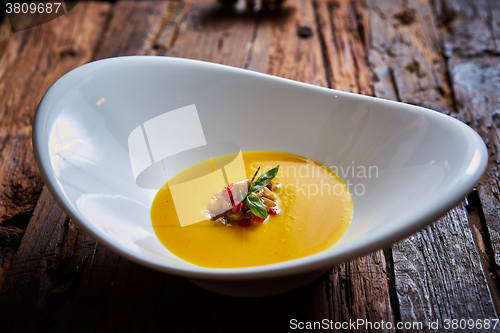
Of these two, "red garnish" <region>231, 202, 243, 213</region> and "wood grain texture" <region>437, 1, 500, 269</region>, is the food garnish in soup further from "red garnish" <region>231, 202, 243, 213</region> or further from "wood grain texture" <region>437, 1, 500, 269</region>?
"wood grain texture" <region>437, 1, 500, 269</region>

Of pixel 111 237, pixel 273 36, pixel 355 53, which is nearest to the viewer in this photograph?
pixel 111 237

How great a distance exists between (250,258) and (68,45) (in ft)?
4.51

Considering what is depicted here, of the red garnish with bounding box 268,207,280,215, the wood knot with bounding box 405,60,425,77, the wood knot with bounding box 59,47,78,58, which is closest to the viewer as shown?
the red garnish with bounding box 268,207,280,215

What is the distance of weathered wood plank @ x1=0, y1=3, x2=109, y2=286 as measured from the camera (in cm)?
114

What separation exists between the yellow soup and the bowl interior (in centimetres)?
3

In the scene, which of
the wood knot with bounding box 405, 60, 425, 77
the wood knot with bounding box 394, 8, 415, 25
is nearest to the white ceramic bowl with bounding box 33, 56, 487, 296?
the wood knot with bounding box 405, 60, 425, 77

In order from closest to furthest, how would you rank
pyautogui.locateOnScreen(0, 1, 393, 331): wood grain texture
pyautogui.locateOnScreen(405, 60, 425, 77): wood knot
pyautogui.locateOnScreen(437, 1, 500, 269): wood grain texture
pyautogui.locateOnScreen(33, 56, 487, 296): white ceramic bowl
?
pyautogui.locateOnScreen(33, 56, 487, 296): white ceramic bowl, pyautogui.locateOnScreen(0, 1, 393, 331): wood grain texture, pyautogui.locateOnScreen(437, 1, 500, 269): wood grain texture, pyautogui.locateOnScreen(405, 60, 425, 77): wood knot

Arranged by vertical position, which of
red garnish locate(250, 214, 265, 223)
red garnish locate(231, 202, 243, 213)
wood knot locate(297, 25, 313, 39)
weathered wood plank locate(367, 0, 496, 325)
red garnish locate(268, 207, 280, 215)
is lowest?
wood knot locate(297, 25, 313, 39)

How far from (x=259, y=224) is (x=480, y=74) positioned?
107 cm

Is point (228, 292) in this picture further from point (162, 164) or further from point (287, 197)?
point (162, 164)

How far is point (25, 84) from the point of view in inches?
64.1

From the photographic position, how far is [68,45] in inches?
73.0

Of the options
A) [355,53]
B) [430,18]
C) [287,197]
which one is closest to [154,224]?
[287,197]

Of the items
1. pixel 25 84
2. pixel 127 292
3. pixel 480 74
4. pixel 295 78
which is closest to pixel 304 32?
pixel 295 78
